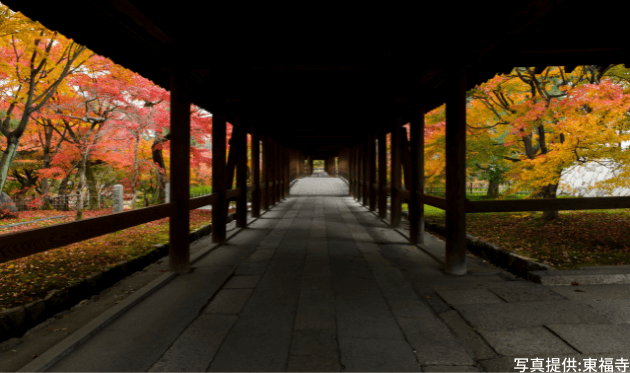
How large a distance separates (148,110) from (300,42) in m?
8.70

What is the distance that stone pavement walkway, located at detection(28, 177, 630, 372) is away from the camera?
Answer: 2.45 metres

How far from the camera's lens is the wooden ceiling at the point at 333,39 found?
3.59m

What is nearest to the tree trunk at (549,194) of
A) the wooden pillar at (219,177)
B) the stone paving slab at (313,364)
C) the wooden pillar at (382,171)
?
the wooden pillar at (382,171)

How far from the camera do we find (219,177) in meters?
6.46

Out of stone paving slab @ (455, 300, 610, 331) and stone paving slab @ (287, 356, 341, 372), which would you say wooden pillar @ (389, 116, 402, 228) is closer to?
stone paving slab @ (455, 300, 610, 331)

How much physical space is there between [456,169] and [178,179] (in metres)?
3.54

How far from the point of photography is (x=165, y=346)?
2658 mm

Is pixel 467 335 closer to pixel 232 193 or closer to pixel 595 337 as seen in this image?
pixel 595 337

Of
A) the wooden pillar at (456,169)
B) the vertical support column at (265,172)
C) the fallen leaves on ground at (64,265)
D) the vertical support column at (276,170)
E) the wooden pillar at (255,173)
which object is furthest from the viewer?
the vertical support column at (276,170)

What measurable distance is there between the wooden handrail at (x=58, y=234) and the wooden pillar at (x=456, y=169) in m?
3.65

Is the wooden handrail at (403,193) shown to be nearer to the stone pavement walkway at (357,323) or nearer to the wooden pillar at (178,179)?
the stone pavement walkway at (357,323)

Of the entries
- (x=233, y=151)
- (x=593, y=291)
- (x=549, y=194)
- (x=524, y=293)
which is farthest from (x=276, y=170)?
(x=593, y=291)

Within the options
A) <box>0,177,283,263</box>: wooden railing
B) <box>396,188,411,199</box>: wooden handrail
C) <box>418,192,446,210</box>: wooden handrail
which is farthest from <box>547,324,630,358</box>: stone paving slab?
<box>396,188,411,199</box>: wooden handrail

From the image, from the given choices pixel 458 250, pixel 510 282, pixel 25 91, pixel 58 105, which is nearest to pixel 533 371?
pixel 510 282
